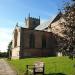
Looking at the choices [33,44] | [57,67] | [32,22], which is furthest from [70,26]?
[32,22]

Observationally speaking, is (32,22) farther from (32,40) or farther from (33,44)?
(33,44)

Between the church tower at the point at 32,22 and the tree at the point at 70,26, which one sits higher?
the church tower at the point at 32,22

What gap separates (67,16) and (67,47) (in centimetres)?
159

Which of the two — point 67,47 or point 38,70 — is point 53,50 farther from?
point 67,47

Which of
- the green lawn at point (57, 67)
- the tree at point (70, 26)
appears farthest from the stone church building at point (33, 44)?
the tree at point (70, 26)

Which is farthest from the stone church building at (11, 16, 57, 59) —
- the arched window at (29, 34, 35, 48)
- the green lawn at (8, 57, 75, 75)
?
the green lawn at (8, 57, 75, 75)

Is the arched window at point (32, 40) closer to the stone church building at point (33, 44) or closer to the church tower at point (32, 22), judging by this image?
the stone church building at point (33, 44)

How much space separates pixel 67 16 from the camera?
10.2 meters

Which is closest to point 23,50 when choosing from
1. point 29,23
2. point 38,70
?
point 38,70

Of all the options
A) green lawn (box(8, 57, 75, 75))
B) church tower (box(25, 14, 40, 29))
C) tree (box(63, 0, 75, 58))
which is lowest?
green lawn (box(8, 57, 75, 75))

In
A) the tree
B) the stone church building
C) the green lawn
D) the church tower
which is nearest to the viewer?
the tree

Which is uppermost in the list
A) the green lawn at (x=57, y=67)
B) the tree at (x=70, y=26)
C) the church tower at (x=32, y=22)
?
the church tower at (x=32, y=22)

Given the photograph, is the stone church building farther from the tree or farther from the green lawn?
the tree

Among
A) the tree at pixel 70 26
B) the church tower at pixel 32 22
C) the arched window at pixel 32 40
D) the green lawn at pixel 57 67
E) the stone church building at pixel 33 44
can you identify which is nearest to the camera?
the tree at pixel 70 26
